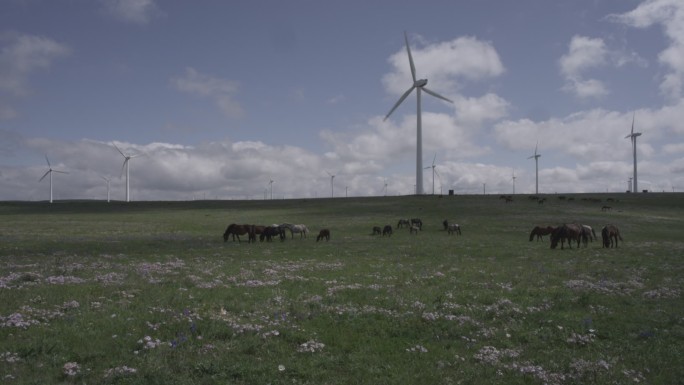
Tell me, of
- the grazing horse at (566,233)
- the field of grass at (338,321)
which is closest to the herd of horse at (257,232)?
the field of grass at (338,321)

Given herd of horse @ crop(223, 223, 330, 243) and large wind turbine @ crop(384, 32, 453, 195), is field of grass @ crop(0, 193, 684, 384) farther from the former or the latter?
large wind turbine @ crop(384, 32, 453, 195)

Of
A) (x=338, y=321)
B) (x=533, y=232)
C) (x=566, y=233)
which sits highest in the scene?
(x=566, y=233)

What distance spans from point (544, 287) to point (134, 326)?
44.5 ft

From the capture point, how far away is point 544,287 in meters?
17.5

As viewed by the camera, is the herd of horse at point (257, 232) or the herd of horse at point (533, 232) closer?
the herd of horse at point (533, 232)

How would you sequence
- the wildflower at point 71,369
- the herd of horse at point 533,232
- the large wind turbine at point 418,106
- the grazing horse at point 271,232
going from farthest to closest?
the large wind turbine at point 418,106 → the grazing horse at point 271,232 → the herd of horse at point 533,232 → the wildflower at point 71,369

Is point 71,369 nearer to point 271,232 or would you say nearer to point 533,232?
point 271,232

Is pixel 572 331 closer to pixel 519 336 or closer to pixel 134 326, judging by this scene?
pixel 519 336

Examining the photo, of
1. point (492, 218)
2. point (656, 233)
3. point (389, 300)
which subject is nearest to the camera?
point (389, 300)

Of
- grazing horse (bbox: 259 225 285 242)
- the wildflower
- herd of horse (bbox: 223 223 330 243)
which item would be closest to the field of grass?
the wildflower

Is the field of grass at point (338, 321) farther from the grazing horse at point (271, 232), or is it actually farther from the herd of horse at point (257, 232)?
the grazing horse at point (271, 232)

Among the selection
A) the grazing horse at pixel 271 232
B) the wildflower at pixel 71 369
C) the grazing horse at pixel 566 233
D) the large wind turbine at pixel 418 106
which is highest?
the large wind turbine at pixel 418 106

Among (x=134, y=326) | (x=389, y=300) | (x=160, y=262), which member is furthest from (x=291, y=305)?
(x=160, y=262)

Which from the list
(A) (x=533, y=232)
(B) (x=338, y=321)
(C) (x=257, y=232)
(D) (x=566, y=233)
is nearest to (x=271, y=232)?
(C) (x=257, y=232)
